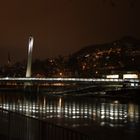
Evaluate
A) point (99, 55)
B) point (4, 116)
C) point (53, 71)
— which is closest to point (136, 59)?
point (99, 55)

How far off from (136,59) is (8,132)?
11496cm

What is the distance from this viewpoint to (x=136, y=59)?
12412cm

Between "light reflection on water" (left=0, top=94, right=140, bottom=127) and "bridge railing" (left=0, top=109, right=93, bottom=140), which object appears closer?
"bridge railing" (left=0, top=109, right=93, bottom=140)

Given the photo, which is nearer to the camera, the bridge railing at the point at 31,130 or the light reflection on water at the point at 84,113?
the bridge railing at the point at 31,130

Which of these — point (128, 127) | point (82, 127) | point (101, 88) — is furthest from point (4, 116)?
point (101, 88)

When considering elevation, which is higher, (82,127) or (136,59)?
(136,59)

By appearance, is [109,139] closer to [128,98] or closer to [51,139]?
[51,139]

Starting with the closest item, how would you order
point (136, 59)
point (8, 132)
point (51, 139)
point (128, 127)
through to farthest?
point (51, 139) → point (8, 132) → point (128, 127) → point (136, 59)

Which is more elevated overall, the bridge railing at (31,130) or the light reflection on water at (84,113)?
the bridge railing at (31,130)

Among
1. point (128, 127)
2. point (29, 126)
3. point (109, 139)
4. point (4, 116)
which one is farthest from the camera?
point (128, 127)

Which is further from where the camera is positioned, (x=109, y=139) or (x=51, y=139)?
(x=109, y=139)

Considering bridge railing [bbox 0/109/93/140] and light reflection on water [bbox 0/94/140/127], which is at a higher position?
bridge railing [bbox 0/109/93/140]

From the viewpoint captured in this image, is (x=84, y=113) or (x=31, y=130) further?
(x=84, y=113)

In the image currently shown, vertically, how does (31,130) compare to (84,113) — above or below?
above
